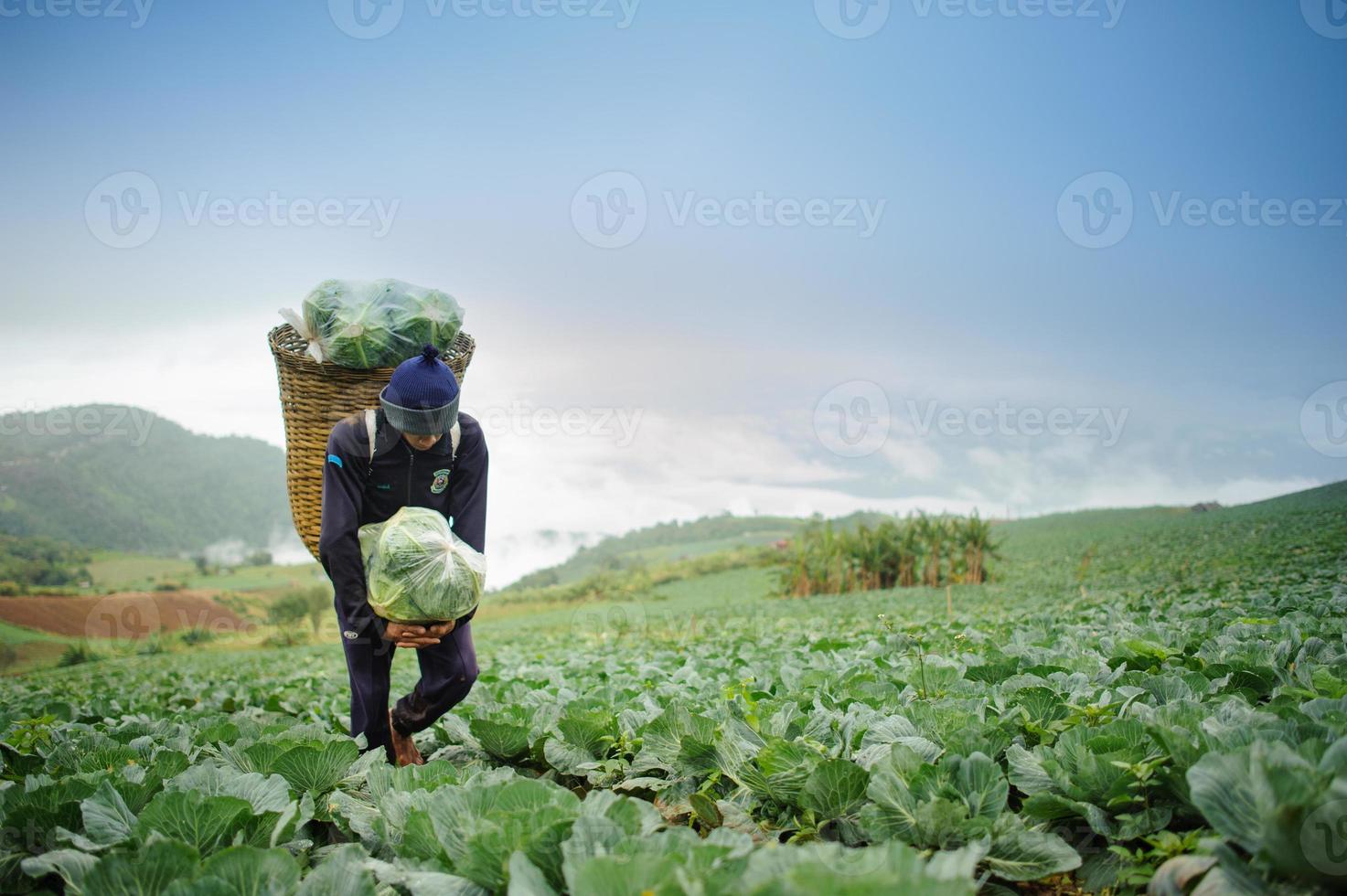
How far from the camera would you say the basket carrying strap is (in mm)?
3662

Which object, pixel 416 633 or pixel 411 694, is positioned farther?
pixel 411 694

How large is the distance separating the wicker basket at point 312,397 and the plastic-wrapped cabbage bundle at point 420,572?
0.58m

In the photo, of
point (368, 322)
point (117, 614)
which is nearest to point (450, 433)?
point (368, 322)

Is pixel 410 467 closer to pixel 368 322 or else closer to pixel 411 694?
pixel 368 322

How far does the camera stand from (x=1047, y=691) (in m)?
2.96

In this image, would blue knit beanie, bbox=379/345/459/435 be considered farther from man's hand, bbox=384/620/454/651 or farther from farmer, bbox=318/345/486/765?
man's hand, bbox=384/620/454/651

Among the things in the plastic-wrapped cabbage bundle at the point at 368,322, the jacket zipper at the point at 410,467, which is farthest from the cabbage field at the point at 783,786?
the plastic-wrapped cabbage bundle at the point at 368,322

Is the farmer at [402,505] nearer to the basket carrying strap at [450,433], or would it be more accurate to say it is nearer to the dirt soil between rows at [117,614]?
the basket carrying strap at [450,433]

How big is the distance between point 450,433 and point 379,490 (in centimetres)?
41

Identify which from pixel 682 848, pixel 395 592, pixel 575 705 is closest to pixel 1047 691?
pixel 682 848

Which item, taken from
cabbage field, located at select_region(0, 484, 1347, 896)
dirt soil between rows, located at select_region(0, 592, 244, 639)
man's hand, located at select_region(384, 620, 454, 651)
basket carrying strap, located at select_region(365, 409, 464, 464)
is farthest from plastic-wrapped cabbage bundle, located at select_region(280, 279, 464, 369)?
dirt soil between rows, located at select_region(0, 592, 244, 639)

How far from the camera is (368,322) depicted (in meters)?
3.83

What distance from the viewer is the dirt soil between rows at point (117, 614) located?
2652cm

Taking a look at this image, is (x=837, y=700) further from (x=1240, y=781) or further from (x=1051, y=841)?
(x=1240, y=781)
